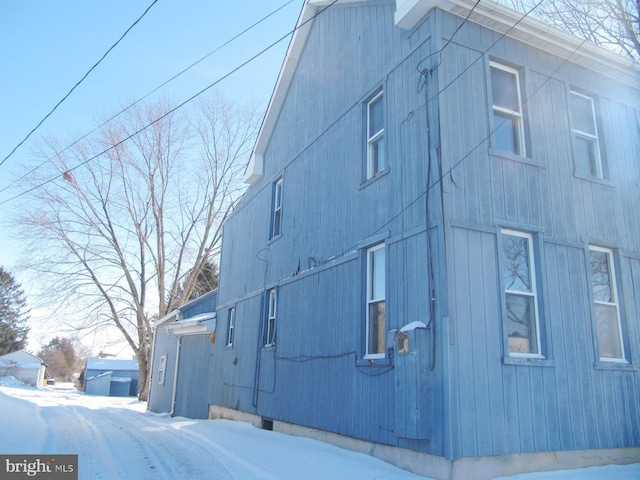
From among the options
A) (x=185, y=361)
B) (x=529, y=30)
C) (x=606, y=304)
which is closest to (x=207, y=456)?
(x=606, y=304)

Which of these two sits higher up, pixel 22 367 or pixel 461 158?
pixel 461 158

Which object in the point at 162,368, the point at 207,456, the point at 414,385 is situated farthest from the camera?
the point at 162,368

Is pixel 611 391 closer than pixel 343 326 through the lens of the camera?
Yes

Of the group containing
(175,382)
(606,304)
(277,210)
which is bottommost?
(175,382)

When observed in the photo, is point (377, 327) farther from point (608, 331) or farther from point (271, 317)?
point (271, 317)

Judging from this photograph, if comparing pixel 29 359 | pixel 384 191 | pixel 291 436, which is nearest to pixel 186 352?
pixel 291 436

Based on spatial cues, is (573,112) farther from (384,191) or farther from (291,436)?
(291,436)

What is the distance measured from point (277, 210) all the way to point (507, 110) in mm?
6693

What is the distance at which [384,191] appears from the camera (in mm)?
7969

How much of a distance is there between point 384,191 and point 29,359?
6333 cm

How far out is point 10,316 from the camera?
200 ft

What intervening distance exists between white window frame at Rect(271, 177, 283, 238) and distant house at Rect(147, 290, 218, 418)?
17.0 ft

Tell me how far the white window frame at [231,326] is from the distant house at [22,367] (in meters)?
43.9

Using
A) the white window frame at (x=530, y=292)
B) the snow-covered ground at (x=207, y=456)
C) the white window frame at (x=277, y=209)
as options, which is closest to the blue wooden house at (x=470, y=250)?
the white window frame at (x=530, y=292)
